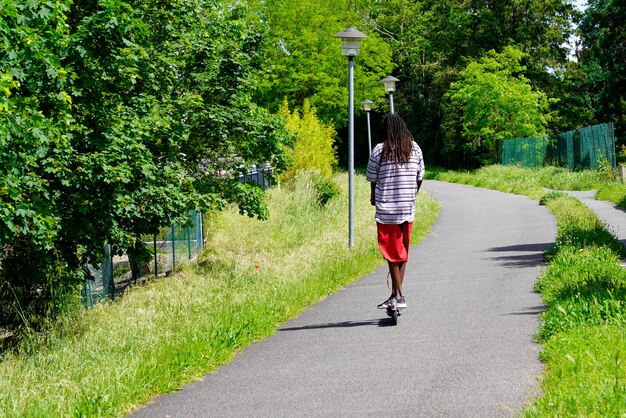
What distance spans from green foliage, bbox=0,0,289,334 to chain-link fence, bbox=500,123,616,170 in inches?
787

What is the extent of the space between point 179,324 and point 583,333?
3634 mm

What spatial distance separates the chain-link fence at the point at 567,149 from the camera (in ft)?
105

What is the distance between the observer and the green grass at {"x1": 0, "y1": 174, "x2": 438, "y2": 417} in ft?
19.0

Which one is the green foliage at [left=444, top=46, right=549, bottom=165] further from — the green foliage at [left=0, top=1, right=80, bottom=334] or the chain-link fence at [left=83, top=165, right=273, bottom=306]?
the green foliage at [left=0, top=1, right=80, bottom=334]

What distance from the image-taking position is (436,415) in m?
5.03

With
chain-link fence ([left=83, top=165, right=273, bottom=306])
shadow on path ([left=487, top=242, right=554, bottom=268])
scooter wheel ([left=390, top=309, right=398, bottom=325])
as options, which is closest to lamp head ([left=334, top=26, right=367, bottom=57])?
chain-link fence ([left=83, top=165, right=273, bottom=306])

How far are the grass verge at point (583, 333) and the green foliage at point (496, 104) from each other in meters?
37.3

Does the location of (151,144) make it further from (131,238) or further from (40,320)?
(40,320)

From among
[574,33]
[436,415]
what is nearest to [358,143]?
[574,33]

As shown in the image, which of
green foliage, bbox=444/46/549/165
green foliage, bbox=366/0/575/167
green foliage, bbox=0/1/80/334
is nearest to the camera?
green foliage, bbox=0/1/80/334

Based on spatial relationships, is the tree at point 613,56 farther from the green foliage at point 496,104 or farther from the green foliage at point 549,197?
the green foliage at point 549,197

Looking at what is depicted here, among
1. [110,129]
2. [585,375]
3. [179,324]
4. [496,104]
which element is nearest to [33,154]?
[110,129]

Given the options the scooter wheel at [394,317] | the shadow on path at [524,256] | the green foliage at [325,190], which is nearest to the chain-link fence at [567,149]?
the green foliage at [325,190]

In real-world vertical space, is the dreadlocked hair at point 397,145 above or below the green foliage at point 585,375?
above
